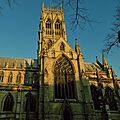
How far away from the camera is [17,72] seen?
37156mm

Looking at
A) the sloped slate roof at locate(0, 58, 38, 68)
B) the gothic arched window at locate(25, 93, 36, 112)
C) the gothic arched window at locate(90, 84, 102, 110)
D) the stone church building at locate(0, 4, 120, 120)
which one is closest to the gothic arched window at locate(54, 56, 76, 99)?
the stone church building at locate(0, 4, 120, 120)

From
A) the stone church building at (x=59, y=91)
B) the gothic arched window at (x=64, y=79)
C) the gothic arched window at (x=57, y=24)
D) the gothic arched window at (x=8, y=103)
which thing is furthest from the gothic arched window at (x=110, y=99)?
the gothic arched window at (x=57, y=24)

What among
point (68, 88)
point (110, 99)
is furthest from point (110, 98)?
point (68, 88)

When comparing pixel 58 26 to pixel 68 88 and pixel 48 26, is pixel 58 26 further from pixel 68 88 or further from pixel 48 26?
pixel 68 88

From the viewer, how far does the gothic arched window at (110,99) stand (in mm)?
30462

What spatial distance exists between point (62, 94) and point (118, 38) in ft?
70.3

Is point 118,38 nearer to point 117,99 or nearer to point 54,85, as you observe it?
point 54,85

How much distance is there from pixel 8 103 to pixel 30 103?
12.1 ft

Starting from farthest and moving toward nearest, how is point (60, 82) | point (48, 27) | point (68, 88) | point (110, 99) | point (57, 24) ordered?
point (57, 24) → point (48, 27) → point (110, 99) → point (60, 82) → point (68, 88)

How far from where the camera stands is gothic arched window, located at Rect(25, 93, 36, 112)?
27.0 metres

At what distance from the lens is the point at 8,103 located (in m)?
27.7

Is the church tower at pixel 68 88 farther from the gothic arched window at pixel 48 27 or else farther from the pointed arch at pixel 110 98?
the gothic arched window at pixel 48 27

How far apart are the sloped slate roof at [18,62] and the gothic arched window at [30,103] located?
1305 cm

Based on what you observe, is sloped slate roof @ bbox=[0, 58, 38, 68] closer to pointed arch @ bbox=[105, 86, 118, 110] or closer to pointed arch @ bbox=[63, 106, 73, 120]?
pointed arch @ bbox=[63, 106, 73, 120]
